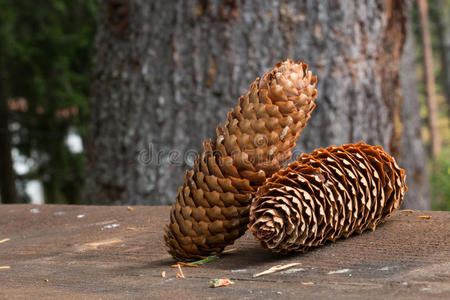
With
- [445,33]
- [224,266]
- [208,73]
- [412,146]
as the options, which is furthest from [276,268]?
[445,33]

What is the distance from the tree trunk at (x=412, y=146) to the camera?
532 centimetres

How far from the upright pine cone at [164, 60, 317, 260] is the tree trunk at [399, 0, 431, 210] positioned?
3.82 meters


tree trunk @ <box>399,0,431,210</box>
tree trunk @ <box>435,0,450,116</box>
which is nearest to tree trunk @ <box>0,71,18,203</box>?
tree trunk @ <box>399,0,431,210</box>

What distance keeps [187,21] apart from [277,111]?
187 centimetres

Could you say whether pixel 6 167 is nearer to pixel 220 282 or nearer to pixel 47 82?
pixel 47 82

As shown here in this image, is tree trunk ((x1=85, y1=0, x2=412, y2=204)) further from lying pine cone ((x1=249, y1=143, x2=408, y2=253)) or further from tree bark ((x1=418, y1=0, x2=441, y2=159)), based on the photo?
tree bark ((x1=418, y1=0, x2=441, y2=159))

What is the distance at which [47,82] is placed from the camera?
263 inches

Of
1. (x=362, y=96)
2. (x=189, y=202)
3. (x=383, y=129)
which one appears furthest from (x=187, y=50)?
(x=189, y=202)

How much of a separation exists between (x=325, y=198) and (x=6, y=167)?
664 cm

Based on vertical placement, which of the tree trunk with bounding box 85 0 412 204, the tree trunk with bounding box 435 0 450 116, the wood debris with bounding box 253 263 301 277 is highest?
the tree trunk with bounding box 435 0 450 116

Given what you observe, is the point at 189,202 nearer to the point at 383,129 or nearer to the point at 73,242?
the point at 73,242

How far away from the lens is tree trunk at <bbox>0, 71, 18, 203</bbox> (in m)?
Answer: 7.03

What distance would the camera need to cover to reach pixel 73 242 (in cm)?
158

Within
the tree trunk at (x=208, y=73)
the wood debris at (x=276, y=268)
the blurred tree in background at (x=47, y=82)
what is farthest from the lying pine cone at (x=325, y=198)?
the blurred tree in background at (x=47, y=82)
